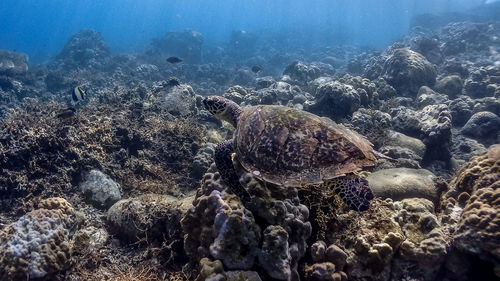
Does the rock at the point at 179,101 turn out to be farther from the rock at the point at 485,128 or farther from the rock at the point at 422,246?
the rock at the point at 485,128

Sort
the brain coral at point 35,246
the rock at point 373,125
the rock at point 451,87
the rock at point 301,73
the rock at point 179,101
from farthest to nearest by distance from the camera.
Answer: the rock at point 301,73, the rock at point 451,87, the rock at point 179,101, the rock at point 373,125, the brain coral at point 35,246

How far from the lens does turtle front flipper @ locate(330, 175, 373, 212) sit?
3213 mm

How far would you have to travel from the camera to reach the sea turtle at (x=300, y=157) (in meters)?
3.29

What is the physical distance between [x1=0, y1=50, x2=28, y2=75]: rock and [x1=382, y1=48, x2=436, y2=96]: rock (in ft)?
75.2

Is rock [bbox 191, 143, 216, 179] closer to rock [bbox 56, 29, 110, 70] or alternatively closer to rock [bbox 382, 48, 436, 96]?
rock [bbox 382, 48, 436, 96]

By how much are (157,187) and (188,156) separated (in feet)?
4.27

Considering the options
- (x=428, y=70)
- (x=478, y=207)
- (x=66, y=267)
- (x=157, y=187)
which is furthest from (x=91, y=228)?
(x=428, y=70)

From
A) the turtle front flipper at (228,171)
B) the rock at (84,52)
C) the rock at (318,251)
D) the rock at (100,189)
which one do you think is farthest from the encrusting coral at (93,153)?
the rock at (84,52)

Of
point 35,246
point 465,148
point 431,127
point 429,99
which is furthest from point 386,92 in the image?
point 35,246

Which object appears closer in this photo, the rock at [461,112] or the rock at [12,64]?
the rock at [461,112]

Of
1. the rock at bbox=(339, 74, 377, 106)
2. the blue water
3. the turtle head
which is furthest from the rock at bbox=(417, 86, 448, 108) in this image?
the blue water

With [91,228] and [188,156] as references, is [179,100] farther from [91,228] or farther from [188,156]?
[91,228]

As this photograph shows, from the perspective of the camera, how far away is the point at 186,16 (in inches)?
4695

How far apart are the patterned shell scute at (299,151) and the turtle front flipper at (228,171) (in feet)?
0.57
